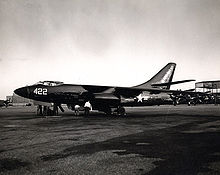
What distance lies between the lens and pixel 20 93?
18797mm

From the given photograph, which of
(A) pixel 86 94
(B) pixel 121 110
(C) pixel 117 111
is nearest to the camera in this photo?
(A) pixel 86 94

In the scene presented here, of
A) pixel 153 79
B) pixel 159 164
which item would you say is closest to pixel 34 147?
pixel 159 164

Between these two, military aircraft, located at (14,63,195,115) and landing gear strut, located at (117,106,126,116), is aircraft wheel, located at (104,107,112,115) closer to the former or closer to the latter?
military aircraft, located at (14,63,195,115)

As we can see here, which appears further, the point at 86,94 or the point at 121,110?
the point at 121,110

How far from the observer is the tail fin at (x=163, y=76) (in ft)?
81.8

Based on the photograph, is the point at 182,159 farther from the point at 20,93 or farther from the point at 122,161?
the point at 20,93

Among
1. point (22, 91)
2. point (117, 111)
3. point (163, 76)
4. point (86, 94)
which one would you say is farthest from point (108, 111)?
point (163, 76)

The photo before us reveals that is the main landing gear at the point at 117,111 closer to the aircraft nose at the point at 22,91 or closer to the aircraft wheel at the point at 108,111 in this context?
the aircraft wheel at the point at 108,111

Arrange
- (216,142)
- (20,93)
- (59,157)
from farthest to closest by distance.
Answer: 1. (20,93)
2. (216,142)
3. (59,157)

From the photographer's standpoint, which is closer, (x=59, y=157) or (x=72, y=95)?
(x=59, y=157)

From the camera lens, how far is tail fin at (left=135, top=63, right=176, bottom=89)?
2494cm

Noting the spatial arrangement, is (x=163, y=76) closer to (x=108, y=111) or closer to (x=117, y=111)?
(x=117, y=111)

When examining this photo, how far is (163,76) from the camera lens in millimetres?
25344

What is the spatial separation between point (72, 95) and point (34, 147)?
524 inches
